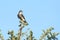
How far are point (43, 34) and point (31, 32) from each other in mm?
586

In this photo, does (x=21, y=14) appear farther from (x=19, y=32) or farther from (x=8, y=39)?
(x=8, y=39)

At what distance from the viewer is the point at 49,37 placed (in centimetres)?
1070

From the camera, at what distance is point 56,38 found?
10648 millimetres

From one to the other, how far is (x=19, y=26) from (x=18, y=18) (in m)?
0.38

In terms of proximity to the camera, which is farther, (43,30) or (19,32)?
(43,30)

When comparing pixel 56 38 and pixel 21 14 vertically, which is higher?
pixel 21 14

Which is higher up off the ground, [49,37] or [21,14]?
[21,14]

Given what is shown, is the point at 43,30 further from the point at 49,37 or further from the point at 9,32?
the point at 9,32

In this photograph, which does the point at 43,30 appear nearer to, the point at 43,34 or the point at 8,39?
the point at 43,34

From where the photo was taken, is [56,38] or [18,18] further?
[56,38]

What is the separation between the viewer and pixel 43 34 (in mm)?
10242

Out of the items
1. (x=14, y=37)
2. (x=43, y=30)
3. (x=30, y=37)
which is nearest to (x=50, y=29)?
(x=43, y=30)

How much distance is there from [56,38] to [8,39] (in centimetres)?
232

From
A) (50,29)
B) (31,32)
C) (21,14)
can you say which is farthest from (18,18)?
(50,29)
